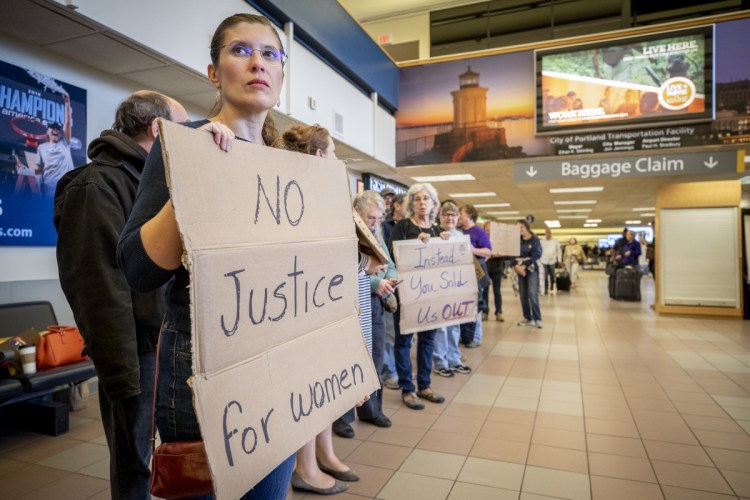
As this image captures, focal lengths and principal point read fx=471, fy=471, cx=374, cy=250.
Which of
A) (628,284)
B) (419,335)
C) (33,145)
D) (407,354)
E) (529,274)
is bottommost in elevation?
(628,284)

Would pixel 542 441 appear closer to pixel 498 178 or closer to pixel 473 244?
pixel 473 244

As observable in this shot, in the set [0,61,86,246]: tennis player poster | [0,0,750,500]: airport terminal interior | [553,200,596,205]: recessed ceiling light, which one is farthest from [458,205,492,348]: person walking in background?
[553,200,596,205]: recessed ceiling light

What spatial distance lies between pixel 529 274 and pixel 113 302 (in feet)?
21.1

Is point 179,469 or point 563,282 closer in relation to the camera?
point 179,469

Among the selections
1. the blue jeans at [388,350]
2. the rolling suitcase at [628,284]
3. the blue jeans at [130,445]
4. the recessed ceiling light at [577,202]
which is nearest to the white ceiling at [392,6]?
the rolling suitcase at [628,284]

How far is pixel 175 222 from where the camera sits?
0.75 metres

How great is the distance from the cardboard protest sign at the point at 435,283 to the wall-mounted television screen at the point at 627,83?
4666mm

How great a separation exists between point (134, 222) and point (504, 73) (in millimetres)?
7569

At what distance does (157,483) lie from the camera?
2.80 ft

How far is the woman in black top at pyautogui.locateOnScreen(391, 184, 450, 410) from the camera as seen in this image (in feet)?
11.0

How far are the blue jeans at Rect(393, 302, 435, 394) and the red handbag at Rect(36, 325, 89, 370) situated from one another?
2051 mm

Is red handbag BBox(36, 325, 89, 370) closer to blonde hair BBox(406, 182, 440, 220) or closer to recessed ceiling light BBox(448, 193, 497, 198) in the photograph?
blonde hair BBox(406, 182, 440, 220)

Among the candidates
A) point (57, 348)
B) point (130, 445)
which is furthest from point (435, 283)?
point (57, 348)

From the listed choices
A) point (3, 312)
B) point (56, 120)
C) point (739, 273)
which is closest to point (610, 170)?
point (739, 273)
